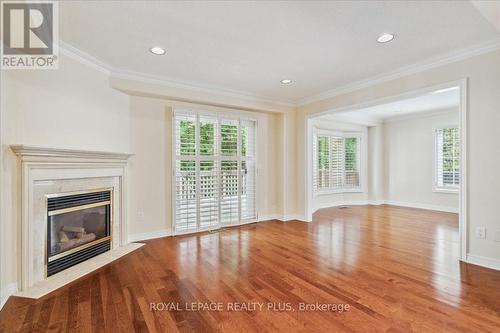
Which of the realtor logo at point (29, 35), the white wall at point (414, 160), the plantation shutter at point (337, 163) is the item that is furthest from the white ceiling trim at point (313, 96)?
the white wall at point (414, 160)

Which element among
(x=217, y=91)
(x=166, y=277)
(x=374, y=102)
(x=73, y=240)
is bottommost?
(x=166, y=277)

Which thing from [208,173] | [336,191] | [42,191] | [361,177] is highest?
[208,173]

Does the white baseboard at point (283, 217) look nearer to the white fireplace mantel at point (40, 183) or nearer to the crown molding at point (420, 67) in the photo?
the crown molding at point (420, 67)

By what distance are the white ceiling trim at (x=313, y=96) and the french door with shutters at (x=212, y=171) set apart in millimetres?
493

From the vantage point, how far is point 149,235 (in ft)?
14.0

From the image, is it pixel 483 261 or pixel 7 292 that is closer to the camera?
pixel 7 292

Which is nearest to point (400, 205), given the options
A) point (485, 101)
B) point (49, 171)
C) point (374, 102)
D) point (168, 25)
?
point (374, 102)

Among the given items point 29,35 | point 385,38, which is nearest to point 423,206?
point 385,38

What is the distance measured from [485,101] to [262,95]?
3434mm

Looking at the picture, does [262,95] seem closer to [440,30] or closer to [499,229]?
[440,30]

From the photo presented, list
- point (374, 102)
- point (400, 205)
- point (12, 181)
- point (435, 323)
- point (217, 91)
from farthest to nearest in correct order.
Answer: point (400, 205) < point (217, 91) < point (374, 102) < point (12, 181) < point (435, 323)

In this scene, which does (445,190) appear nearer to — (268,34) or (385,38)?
(385,38)

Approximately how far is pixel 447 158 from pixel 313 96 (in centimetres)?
448

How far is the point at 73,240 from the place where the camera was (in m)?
3.11
